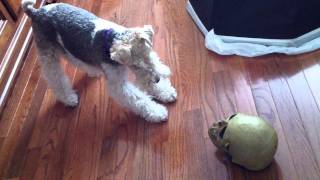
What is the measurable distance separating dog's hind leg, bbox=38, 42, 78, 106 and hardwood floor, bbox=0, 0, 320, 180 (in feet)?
0.22

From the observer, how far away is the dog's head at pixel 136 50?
1.27m

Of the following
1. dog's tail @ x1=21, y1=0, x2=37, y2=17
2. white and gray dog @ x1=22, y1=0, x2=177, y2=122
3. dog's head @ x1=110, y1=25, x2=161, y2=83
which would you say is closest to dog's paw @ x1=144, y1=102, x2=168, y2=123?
white and gray dog @ x1=22, y1=0, x2=177, y2=122

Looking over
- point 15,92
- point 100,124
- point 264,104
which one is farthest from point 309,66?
point 15,92

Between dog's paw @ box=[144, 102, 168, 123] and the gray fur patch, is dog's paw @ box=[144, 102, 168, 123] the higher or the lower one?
the lower one

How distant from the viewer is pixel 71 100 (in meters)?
1.79

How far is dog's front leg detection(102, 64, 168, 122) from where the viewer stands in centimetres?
150

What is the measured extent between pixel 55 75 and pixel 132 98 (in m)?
0.47

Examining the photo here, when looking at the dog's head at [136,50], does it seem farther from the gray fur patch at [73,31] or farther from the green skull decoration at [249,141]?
the green skull decoration at [249,141]

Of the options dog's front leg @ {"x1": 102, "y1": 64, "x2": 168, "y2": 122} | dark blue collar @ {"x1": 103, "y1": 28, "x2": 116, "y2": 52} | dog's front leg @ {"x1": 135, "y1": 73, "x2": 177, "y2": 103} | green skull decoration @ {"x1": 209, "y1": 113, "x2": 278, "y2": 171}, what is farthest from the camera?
dog's front leg @ {"x1": 135, "y1": 73, "x2": 177, "y2": 103}

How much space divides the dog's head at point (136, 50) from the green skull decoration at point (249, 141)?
42cm

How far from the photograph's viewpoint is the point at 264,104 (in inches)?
61.0

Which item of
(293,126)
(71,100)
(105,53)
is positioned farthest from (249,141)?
(71,100)

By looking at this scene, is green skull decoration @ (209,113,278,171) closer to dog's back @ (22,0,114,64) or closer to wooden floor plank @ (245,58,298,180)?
wooden floor plank @ (245,58,298,180)

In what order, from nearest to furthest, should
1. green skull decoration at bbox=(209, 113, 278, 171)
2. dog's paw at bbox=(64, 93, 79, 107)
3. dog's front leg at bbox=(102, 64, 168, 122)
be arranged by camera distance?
green skull decoration at bbox=(209, 113, 278, 171) → dog's front leg at bbox=(102, 64, 168, 122) → dog's paw at bbox=(64, 93, 79, 107)
